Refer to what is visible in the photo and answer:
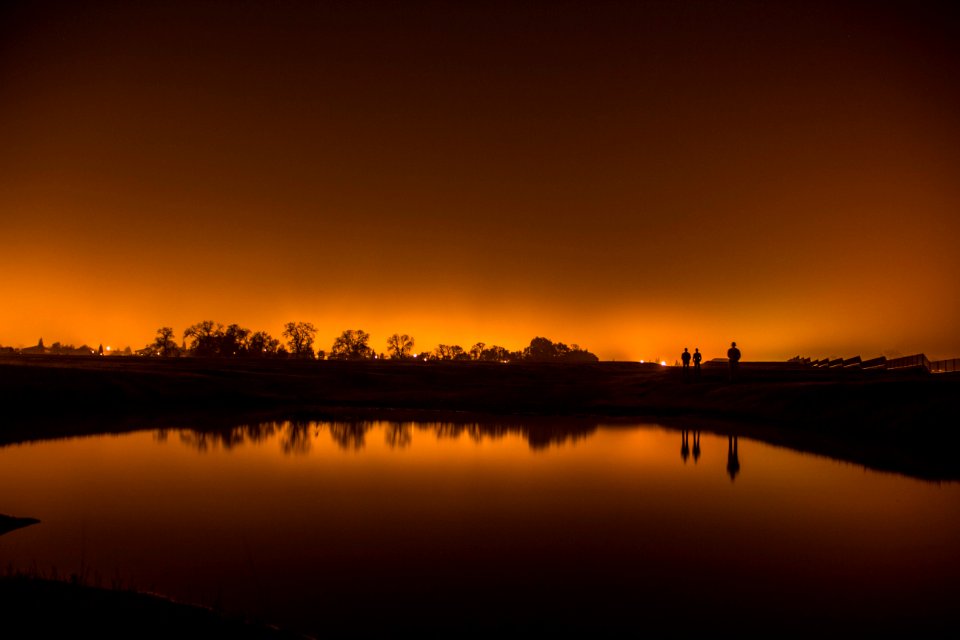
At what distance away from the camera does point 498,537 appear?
1362cm

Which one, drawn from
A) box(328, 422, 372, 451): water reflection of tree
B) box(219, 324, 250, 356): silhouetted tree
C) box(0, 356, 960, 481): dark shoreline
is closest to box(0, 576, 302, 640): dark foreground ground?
box(328, 422, 372, 451): water reflection of tree

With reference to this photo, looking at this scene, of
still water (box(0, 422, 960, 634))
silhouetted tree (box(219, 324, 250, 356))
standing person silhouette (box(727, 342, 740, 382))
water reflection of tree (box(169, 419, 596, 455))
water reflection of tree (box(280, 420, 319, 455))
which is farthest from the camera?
silhouetted tree (box(219, 324, 250, 356))

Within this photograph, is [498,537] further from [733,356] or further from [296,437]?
[733,356]

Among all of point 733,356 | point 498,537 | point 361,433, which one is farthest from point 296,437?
point 733,356

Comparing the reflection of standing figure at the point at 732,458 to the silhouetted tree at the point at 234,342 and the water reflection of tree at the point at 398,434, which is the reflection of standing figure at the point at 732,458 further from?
the silhouetted tree at the point at 234,342

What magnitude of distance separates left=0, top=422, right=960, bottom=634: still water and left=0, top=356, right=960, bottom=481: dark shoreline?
592 cm

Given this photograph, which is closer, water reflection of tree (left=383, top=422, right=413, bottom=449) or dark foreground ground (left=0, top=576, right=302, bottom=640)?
dark foreground ground (left=0, top=576, right=302, bottom=640)

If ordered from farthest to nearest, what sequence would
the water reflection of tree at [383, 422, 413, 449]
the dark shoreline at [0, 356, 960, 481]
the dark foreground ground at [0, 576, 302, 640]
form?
the water reflection of tree at [383, 422, 413, 449] < the dark shoreline at [0, 356, 960, 481] < the dark foreground ground at [0, 576, 302, 640]

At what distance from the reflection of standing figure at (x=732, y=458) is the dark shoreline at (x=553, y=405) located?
62.8 inches

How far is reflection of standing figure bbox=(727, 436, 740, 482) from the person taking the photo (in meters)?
21.8

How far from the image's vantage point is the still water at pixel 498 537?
9.58 m

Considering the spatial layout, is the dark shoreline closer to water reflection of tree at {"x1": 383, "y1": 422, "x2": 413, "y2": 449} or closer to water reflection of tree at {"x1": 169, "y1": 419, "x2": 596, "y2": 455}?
water reflection of tree at {"x1": 169, "y1": 419, "x2": 596, "y2": 455}

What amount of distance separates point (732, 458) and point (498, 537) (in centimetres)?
1478

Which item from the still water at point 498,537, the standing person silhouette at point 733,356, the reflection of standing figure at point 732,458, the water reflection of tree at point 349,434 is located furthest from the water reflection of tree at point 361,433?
the standing person silhouette at point 733,356
